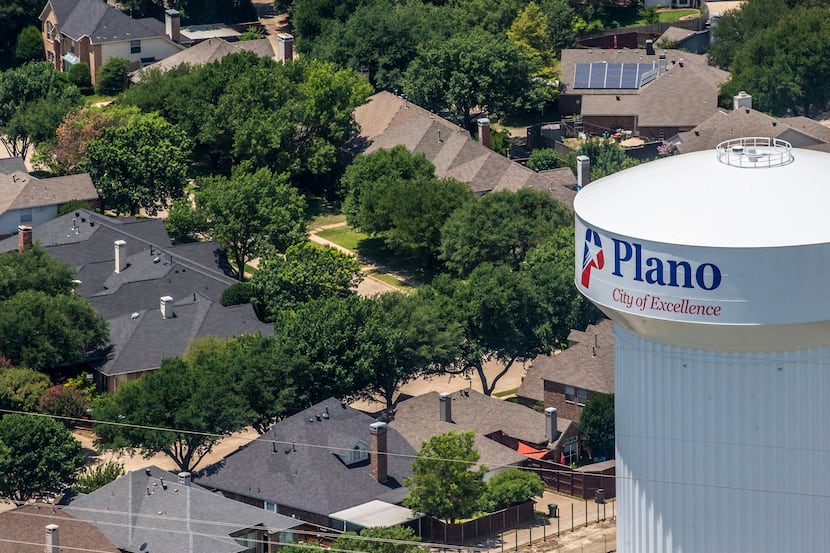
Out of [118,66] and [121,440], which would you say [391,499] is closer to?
[121,440]

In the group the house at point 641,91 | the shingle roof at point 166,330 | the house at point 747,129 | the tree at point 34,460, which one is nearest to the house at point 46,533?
the tree at point 34,460

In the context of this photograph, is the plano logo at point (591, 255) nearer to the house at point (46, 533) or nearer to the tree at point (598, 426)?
the house at point (46, 533)

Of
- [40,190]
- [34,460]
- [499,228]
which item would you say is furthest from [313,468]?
[40,190]

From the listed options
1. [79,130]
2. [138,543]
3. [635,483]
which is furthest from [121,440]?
[635,483]

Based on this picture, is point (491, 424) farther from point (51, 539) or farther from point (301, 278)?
point (51, 539)

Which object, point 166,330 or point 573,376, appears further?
point 166,330

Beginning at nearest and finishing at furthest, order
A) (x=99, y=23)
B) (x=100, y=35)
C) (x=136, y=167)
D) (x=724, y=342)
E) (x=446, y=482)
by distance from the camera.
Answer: (x=724, y=342) < (x=446, y=482) < (x=136, y=167) < (x=100, y=35) < (x=99, y=23)

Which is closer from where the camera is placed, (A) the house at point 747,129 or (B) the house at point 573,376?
(B) the house at point 573,376
